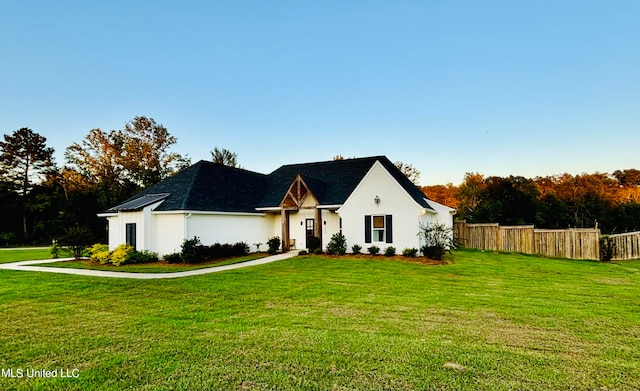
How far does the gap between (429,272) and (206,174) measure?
582 inches

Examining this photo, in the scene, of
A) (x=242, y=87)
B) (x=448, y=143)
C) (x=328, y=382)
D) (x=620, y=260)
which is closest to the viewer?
(x=328, y=382)

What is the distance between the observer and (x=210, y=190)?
2038cm

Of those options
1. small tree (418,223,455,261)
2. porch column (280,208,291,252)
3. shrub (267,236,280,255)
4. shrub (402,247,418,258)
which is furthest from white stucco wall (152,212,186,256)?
small tree (418,223,455,261)

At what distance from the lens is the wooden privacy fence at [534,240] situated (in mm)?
18156

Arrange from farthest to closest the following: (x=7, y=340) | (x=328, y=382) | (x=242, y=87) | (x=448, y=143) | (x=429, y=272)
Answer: (x=448, y=143)
(x=242, y=87)
(x=429, y=272)
(x=7, y=340)
(x=328, y=382)

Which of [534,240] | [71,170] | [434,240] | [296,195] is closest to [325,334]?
[434,240]

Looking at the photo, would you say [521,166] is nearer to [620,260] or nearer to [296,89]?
[620,260]

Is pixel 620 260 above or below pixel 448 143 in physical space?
below

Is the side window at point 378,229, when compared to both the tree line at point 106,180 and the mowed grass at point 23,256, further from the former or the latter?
the mowed grass at point 23,256

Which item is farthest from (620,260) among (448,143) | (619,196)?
(619,196)

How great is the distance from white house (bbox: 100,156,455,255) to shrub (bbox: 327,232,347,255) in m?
0.36

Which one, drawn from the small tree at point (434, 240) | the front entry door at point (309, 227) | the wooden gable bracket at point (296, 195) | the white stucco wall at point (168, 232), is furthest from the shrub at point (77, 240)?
the small tree at point (434, 240)

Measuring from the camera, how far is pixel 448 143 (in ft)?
83.3

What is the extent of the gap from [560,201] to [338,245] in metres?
22.6
